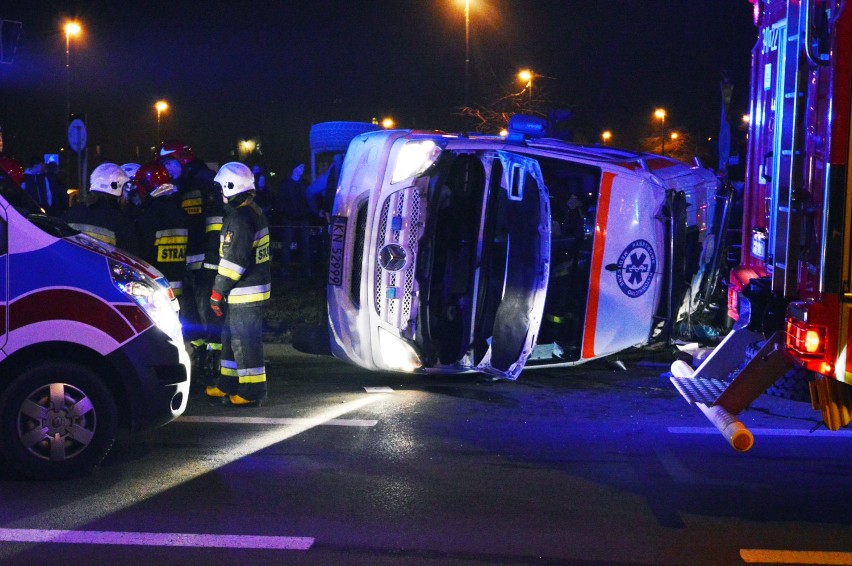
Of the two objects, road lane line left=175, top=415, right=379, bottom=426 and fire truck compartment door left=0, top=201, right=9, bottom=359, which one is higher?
fire truck compartment door left=0, top=201, right=9, bottom=359

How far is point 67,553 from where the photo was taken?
4465mm

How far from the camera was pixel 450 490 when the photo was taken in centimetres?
544

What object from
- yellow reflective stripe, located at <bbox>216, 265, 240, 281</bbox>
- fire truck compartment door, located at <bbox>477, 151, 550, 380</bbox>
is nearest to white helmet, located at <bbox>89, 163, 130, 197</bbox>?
yellow reflective stripe, located at <bbox>216, 265, 240, 281</bbox>

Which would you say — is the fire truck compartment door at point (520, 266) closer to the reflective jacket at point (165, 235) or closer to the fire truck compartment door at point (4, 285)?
the reflective jacket at point (165, 235)

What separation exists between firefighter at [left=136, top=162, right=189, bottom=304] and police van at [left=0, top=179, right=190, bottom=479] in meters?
2.44

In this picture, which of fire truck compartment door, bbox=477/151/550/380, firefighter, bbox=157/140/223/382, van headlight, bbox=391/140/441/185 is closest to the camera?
van headlight, bbox=391/140/441/185

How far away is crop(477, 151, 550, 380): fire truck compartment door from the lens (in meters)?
7.94

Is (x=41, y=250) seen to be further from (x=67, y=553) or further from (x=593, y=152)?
(x=593, y=152)

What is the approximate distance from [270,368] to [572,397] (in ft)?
9.65

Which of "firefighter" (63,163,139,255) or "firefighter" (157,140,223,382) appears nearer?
"firefighter" (63,163,139,255)

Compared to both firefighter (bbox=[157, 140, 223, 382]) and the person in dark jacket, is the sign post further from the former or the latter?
firefighter (bbox=[157, 140, 223, 382])

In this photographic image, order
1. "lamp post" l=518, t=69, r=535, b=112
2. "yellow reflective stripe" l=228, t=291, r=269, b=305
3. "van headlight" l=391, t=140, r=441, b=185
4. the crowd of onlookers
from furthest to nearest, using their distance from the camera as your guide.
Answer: "lamp post" l=518, t=69, r=535, b=112 < the crowd of onlookers < "van headlight" l=391, t=140, r=441, b=185 < "yellow reflective stripe" l=228, t=291, r=269, b=305

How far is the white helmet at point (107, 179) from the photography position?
24.8ft

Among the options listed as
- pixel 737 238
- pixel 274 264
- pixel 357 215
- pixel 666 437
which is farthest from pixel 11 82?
pixel 666 437
